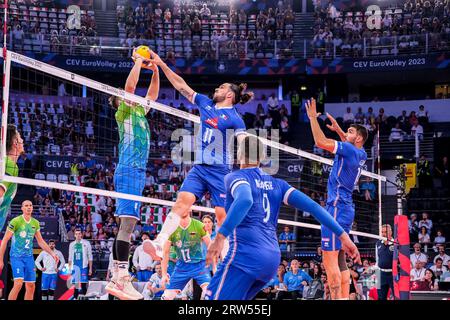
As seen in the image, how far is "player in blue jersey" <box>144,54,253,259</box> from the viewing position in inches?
359

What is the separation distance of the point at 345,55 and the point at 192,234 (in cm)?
2112

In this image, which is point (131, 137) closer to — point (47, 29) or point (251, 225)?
point (251, 225)

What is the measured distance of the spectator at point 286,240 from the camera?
22.1 meters

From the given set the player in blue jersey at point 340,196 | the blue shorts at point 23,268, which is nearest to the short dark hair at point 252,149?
the player in blue jersey at point 340,196

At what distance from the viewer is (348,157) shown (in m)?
11.0

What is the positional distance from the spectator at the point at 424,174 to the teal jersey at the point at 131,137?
18.5 metres

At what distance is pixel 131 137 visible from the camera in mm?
10102

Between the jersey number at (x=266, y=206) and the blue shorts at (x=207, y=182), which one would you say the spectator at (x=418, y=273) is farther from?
the jersey number at (x=266, y=206)

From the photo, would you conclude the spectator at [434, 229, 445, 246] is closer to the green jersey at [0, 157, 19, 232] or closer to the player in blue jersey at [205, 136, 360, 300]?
the green jersey at [0, 157, 19, 232]

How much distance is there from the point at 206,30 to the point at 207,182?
24.8 metres

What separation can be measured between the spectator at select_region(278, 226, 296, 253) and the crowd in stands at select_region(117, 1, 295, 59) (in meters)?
10.9

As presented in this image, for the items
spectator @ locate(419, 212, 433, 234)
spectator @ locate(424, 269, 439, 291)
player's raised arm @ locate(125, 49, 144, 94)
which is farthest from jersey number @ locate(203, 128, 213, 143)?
spectator @ locate(419, 212, 433, 234)

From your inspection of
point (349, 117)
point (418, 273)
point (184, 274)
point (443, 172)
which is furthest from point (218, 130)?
point (349, 117)
